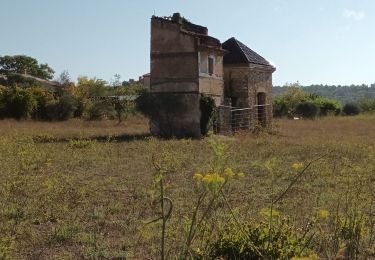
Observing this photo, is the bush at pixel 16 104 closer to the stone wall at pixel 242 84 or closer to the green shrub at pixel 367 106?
the stone wall at pixel 242 84

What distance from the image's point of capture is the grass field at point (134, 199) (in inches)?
238

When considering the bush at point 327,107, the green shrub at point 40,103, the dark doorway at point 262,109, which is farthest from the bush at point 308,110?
the green shrub at point 40,103

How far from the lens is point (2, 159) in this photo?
44.9ft

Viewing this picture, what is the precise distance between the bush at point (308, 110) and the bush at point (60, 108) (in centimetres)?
2596

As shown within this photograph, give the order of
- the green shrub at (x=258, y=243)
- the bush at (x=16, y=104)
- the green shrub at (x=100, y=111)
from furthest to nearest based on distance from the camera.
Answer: the green shrub at (x=100, y=111) < the bush at (x=16, y=104) < the green shrub at (x=258, y=243)

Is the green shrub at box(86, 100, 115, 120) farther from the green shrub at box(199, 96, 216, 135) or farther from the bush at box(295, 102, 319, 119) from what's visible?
the bush at box(295, 102, 319, 119)

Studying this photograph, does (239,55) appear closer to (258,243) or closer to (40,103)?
(40,103)

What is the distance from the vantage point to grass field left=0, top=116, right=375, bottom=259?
6.04 metres

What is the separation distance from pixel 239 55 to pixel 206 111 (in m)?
5.98

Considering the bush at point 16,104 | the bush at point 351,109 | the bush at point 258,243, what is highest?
the bush at point 16,104

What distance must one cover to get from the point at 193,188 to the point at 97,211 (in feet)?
8.07

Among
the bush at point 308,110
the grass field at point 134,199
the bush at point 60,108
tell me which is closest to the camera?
the grass field at point 134,199

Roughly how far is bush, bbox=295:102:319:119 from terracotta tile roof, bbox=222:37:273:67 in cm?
2448

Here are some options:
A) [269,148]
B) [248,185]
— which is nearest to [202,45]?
[269,148]
